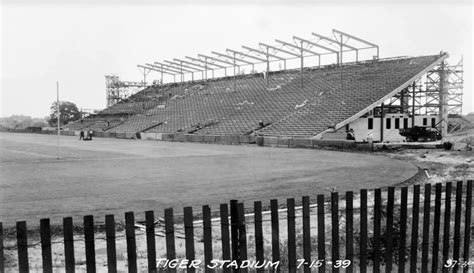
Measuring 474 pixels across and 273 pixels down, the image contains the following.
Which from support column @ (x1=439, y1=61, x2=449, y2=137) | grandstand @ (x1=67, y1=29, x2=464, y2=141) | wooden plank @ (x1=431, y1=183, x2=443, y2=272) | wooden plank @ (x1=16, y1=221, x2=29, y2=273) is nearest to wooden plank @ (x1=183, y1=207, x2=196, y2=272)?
wooden plank @ (x1=16, y1=221, x2=29, y2=273)

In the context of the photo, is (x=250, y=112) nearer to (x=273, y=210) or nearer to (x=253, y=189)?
(x=253, y=189)

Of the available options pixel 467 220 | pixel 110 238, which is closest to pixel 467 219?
pixel 467 220

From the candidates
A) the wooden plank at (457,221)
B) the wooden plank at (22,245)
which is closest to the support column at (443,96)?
the wooden plank at (457,221)

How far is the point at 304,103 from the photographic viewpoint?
4244cm

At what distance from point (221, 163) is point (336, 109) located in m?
20.7

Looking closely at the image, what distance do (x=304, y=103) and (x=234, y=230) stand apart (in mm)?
38681

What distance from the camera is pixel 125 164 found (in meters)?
19.5

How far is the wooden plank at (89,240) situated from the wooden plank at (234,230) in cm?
130

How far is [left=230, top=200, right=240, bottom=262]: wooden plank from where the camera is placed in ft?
14.6

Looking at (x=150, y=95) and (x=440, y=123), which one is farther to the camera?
(x=150, y=95)

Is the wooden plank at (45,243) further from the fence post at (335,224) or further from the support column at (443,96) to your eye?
the support column at (443,96)

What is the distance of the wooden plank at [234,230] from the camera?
445 cm

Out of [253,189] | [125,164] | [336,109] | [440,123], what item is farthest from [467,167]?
[440,123]

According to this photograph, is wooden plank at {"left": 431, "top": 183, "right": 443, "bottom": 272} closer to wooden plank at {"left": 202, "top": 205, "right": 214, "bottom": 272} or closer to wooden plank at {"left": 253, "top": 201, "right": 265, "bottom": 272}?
wooden plank at {"left": 253, "top": 201, "right": 265, "bottom": 272}
